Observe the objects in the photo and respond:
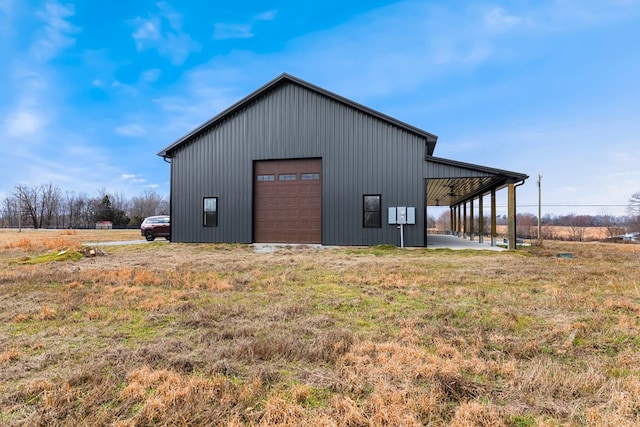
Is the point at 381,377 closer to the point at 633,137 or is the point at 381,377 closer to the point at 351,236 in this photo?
the point at 351,236

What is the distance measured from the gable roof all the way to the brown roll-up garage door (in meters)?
2.89

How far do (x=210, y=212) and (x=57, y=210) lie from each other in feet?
206

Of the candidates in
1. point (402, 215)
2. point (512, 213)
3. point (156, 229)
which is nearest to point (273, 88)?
point (402, 215)

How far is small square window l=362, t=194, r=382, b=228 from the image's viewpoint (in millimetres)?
13211

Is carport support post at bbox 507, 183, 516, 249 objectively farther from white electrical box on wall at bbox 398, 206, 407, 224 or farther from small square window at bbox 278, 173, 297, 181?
small square window at bbox 278, 173, 297, 181

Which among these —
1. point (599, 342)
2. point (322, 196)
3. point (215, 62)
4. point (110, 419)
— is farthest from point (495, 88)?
point (110, 419)

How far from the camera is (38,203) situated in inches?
2159

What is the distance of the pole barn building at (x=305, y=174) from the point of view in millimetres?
12969

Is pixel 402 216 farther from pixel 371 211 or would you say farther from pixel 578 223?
pixel 578 223

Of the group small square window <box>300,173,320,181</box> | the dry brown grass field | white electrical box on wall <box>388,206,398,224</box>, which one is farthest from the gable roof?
the dry brown grass field

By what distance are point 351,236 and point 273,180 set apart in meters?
4.58

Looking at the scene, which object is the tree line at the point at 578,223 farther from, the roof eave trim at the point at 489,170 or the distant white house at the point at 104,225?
the distant white house at the point at 104,225

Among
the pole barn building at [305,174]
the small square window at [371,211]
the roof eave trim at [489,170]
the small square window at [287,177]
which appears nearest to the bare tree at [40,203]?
the pole barn building at [305,174]

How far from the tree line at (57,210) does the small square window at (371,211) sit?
50049mm
